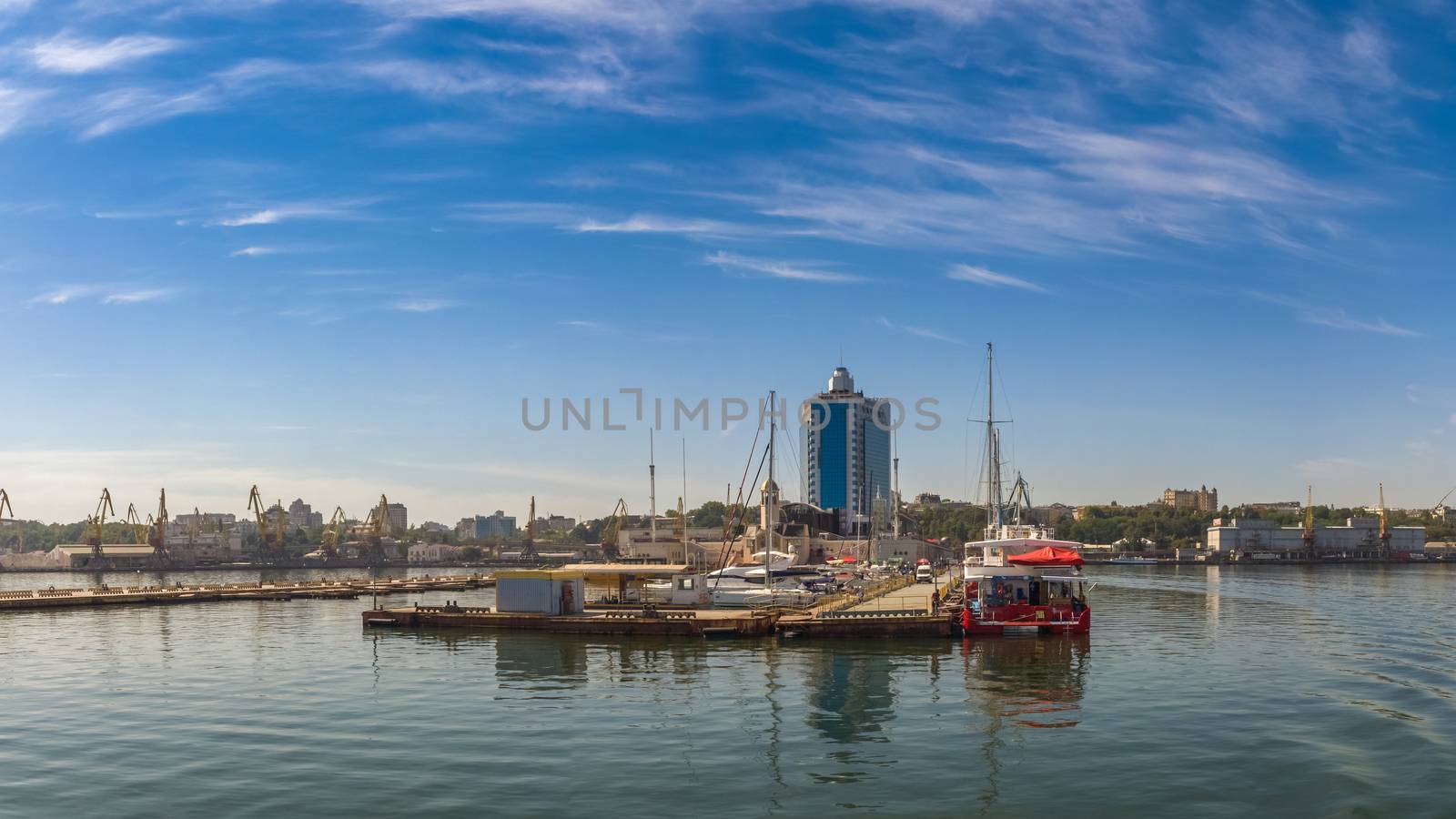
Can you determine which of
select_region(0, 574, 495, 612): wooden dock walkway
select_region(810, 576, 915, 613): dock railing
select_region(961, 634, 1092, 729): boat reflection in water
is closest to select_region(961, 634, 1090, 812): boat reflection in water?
select_region(961, 634, 1092, 729): boat reflection in water

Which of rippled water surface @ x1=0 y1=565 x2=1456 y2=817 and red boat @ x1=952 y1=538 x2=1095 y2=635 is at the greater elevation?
red boat @ x1=952 y1=538 x2=1095 y2=635

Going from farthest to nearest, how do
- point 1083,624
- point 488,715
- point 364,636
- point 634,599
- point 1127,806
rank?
point 634,599, point 364,636, point 1083,624, point 488,715, point 1127,806

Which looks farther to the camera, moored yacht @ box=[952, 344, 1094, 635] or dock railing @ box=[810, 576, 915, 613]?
dock railing @ box=[810, 576, 915, 613]

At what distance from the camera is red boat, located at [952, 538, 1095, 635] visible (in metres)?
76.6

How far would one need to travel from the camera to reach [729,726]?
150 feet

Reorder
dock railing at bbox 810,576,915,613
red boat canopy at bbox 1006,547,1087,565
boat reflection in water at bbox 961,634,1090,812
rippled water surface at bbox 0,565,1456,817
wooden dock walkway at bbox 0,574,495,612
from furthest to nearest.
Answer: wooden dock walkway at bbox 0,574,495,612
dock railing at bbox 810,576,915,613
red boat canopy at bbox 1006,547,1087,565
boat reflection in water at bbox 961,634,1090,812
rippled water surface at bbox 0,565,1456,817

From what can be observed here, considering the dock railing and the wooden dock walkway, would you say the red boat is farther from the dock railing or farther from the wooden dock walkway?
the wooden dock walkway

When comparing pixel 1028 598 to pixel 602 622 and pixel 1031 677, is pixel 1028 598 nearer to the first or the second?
pixel 1031 677

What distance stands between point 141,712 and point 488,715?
54.9 feet

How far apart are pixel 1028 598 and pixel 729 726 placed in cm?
3870

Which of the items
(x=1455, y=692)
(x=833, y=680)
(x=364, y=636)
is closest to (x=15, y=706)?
(x=364, y=636)

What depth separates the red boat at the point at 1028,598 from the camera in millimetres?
76625

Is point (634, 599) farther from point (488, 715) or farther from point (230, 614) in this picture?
point (488, 715)

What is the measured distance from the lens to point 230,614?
11256cm
